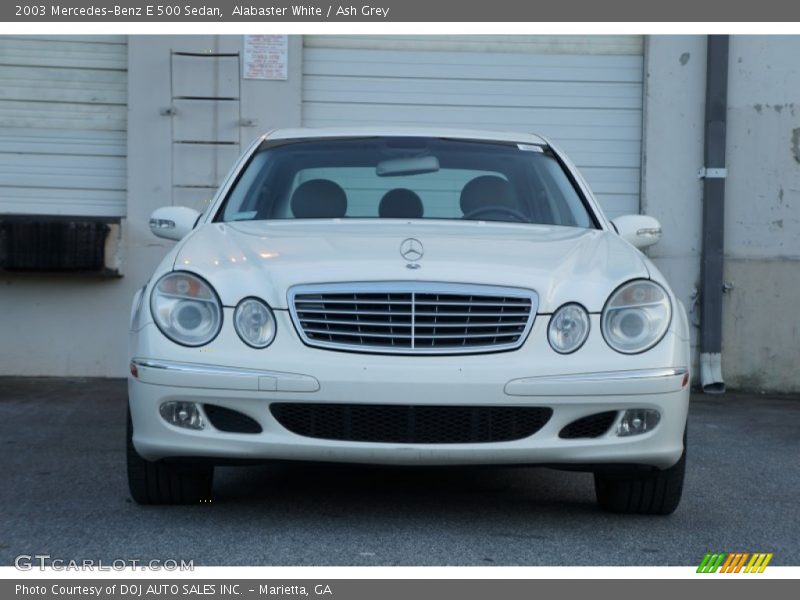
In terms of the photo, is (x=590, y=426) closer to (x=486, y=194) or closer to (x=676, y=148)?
A: (x=486, y=194)

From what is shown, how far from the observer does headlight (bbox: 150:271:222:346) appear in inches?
190

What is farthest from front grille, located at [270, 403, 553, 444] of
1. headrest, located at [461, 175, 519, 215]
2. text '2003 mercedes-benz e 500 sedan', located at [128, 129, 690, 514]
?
headrest, located at [461, 175, 519, 215]

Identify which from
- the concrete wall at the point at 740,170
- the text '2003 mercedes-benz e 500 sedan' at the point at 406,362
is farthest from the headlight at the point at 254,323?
the concrete wall at the point at 740,170

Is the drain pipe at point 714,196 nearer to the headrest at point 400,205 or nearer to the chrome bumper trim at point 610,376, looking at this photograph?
the headrest at point 400,205

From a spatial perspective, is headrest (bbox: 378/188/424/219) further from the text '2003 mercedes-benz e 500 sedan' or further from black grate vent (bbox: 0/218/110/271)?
black grate vent (bbox: 0/218/110/271)

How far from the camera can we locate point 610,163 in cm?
1127

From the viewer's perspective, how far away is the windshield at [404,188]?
600cm

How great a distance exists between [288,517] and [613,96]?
6938 millimetres

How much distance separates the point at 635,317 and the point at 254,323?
4.24 ft

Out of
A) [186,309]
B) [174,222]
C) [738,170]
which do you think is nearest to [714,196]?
[738,170]

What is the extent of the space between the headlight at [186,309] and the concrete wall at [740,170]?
6744 millimetres

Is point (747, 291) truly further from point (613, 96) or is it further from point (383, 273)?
point (383, 273)

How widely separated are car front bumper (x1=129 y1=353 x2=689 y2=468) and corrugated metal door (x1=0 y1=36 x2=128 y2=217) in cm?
634

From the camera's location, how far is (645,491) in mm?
5215
